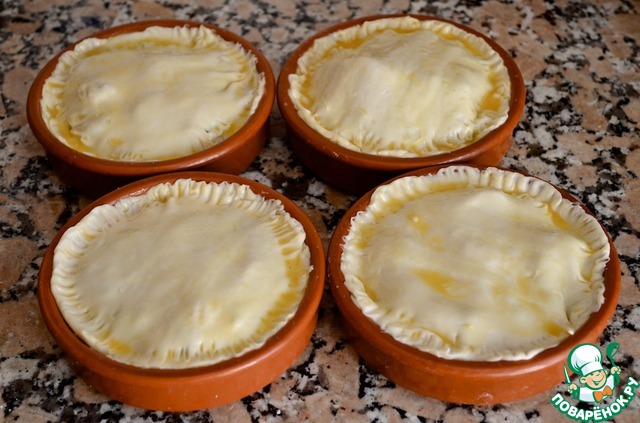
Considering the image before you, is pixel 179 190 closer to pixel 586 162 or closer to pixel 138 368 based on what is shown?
pixel 138 368

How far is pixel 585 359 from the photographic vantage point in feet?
4.98

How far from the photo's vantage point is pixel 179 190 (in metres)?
1.85

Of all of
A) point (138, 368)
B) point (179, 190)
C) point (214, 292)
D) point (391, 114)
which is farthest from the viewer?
point (391, 114)

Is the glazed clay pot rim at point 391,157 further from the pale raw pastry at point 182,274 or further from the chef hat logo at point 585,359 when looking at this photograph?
the chef hat logo at point 585,359

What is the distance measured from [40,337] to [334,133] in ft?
2.97

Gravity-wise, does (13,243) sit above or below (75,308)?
below

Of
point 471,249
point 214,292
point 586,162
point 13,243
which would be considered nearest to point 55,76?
point 13,243

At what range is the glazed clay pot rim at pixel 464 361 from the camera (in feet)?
4.74

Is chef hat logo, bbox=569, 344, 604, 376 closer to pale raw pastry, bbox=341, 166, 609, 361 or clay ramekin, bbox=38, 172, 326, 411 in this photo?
pale raw pastry, bbox=341, 166, 609, 361

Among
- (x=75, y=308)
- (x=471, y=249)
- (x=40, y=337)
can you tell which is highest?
(x=471, y=249)

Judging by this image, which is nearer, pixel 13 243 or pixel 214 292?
pixel 214 292

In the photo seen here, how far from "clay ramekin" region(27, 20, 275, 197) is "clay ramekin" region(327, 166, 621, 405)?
0.52 m

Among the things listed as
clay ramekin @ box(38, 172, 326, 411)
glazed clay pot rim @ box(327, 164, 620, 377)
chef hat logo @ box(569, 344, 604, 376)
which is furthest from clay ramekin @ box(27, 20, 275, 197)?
chef hat logo @ box(569, 344, 604, 376)

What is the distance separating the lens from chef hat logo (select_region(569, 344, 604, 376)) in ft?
4.90
